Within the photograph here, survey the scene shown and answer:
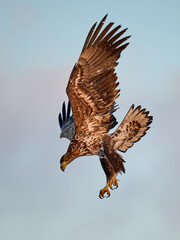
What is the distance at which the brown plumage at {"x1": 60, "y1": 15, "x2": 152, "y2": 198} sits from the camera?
10016 mm

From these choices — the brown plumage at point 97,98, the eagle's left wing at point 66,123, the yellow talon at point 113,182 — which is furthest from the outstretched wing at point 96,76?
the eagle's left wing at point 66,123

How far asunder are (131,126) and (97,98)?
1.05 m

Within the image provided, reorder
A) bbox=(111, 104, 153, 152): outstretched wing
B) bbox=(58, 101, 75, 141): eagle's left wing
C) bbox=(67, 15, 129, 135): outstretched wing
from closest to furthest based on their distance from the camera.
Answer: bbox=(67, 15, 129, 135): outstretched wing, bbox=(111, 104, 153, 152): outstretched wing, bbox=(58, 101, 75, 141): eagle's left wing

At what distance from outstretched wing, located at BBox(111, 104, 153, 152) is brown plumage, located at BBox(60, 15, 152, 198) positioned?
0.13m

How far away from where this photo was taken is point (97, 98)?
400 inches

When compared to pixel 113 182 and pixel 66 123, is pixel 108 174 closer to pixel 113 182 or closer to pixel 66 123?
pixel 113 182

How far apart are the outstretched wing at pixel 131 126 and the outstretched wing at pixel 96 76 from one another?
0.57 m

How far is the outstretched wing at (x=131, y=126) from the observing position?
10625mm

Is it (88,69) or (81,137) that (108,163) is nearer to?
(81,137)

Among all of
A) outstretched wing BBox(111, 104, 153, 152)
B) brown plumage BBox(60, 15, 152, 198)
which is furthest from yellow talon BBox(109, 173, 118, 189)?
outstretched wing BBox(111, 104, 153, 152)

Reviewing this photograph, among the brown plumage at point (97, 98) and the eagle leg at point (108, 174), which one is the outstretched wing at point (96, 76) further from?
the eagle leg at point (108, 174)

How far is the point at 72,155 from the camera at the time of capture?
10.5 metres

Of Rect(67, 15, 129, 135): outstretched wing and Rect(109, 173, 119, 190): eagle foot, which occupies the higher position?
Rect(67, 15, 129, 135): outstretched wing

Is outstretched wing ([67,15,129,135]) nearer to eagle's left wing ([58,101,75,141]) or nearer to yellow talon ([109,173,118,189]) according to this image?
yellow talon ([109,173,118,189])
